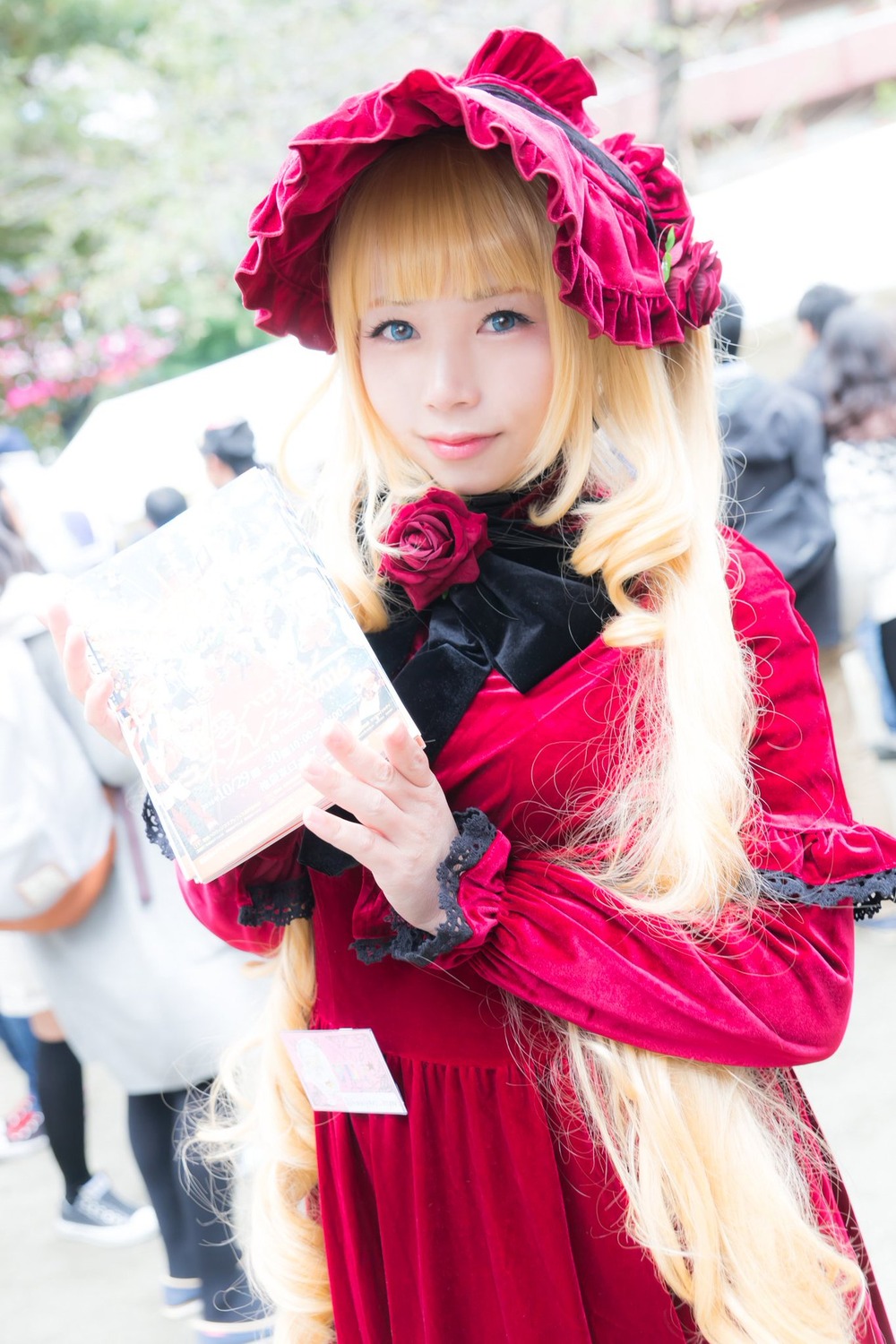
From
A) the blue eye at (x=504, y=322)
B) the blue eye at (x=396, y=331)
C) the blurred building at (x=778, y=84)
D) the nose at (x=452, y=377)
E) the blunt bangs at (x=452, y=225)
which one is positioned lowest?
the nose at (x=452, y=377)

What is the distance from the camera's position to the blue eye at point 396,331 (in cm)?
120

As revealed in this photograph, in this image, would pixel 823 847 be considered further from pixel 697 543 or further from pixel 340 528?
pixel 340 528

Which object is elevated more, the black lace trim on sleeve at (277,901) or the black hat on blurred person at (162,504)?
the black hat on blurred person at (162,504)

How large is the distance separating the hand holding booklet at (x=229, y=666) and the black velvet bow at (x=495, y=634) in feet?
0.54

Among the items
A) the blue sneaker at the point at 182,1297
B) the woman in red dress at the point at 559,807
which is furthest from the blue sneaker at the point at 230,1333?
the woman in red dress at the point at 559,807

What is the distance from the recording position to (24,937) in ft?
7.80

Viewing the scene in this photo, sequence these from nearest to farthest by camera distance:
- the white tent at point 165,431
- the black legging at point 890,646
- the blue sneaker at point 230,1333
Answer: the blue sneaker at point 230,1333
the black legging at point 890,646
the white tent at point 165,431

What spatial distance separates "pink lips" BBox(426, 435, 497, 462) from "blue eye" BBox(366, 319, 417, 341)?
111mm

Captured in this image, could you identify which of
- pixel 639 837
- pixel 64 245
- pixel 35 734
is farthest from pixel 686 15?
pixel 639 837

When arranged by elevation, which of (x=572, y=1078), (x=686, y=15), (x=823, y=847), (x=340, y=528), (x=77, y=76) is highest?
(x=77, y=76)

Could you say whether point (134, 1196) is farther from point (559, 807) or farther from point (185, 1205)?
point (559, 807)

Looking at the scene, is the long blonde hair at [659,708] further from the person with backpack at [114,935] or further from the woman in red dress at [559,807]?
the person with backpack at [114,935]

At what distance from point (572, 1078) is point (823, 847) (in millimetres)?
337

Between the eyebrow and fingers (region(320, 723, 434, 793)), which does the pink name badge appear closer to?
fingers (region(320, 723, 434, 793))
